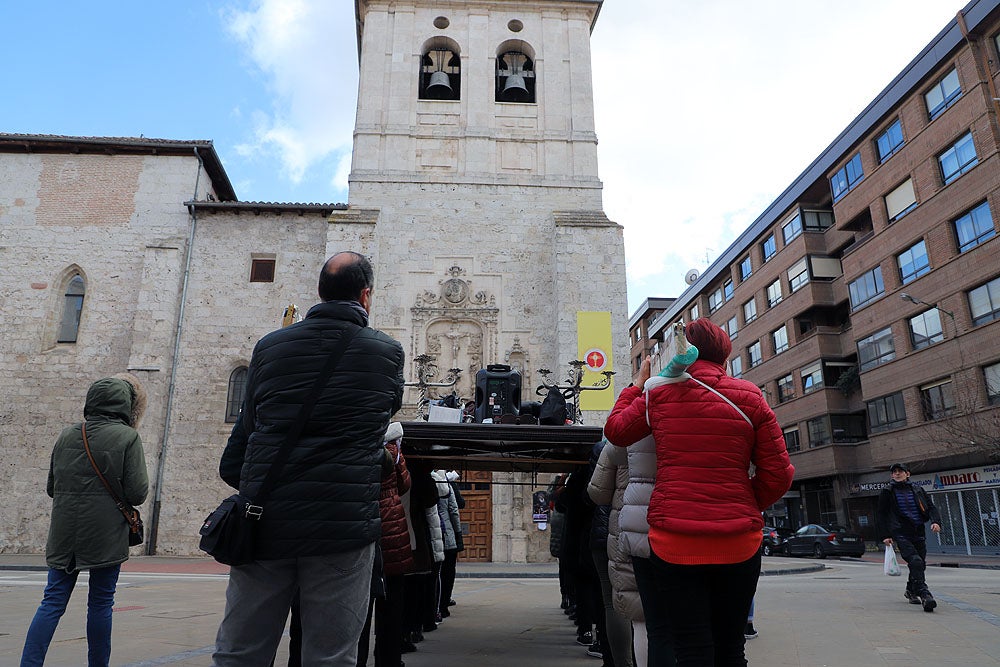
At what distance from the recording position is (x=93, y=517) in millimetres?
3809

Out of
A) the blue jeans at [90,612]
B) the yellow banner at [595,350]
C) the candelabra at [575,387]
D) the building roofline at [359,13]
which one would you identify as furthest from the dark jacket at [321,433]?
the building roofline at [359,13]

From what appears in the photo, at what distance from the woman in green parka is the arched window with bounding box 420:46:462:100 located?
1925 centimetres

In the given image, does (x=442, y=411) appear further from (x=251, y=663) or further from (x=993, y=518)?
(x=993, y=518)

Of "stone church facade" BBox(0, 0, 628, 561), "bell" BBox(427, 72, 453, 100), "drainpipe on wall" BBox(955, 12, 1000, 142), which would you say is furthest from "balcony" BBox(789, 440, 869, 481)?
"bell" BBox(427, 72, 453, 100)

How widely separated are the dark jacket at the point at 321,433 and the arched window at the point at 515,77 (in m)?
20.5

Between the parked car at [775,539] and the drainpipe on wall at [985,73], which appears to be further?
the parked car at [775,539]

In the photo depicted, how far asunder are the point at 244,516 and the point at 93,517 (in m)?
2.13

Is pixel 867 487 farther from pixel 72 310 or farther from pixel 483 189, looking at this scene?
pixel 72 310

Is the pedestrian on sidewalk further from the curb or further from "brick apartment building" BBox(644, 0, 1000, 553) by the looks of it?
"brick apartment building" BBox(644, 0, 1000, 553)

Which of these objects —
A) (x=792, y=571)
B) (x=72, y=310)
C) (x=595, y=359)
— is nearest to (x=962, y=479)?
(x=792, y=571)

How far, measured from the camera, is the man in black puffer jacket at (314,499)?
2.31m

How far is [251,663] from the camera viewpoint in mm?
2357

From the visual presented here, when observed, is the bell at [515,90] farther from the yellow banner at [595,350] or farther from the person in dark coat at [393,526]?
the person in dark coat at [393,526]

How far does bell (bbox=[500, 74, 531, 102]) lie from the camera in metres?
21.4
